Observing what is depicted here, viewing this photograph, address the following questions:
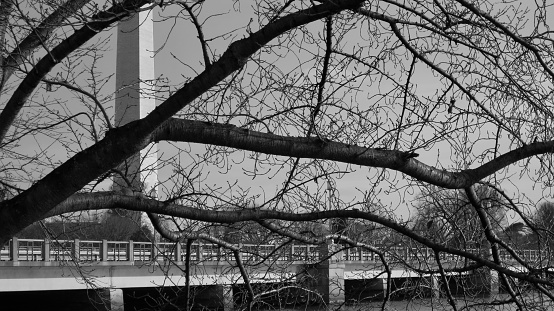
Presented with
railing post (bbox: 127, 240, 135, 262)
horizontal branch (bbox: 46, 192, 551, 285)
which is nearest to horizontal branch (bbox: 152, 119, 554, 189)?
horizontal branch (bbox: 46, 192, 551, 285)

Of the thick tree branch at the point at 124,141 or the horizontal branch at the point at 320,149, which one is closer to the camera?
the thick tree branch at the point at 124,141

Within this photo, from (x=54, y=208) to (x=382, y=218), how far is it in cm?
186

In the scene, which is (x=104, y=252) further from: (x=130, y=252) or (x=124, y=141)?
(x=124, y=141)

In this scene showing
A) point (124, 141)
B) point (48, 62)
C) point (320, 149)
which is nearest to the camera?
point (124, 141)

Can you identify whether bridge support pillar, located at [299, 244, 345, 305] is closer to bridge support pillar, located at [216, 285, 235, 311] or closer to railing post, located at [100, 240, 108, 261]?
bridge support pillar, located at [216, 285, 235, 311]

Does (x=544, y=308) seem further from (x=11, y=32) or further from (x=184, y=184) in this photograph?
(x=11, y=32)

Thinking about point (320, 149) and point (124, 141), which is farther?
point (320, 149)

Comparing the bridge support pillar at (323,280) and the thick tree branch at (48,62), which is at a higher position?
the thick tree branch at (48,62)

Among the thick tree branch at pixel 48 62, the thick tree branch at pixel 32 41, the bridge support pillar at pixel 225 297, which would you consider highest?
the thick tree branch at pixel 32 41

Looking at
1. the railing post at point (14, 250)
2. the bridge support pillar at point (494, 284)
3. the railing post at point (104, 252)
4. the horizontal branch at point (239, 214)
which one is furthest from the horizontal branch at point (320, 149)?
the railing post at point (104, 252)

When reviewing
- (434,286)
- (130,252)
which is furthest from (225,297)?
(130,252)

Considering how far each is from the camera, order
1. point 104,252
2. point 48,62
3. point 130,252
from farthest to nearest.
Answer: point 130,252 < point 104,252 < point 48,62

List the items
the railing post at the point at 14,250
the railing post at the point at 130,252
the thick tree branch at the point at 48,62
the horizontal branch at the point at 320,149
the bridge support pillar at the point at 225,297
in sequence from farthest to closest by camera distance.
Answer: the railing post at the point at 130,252
the railing post at the point at 14,250
the bridge support pillar at the point at 225,297
the thick tree branch at the point at 48,62
the horizontal branch at the point at 320,149

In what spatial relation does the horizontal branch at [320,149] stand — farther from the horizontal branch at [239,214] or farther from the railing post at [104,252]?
the railing post at [104,252]
